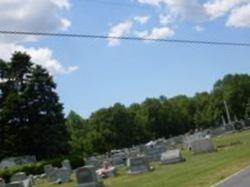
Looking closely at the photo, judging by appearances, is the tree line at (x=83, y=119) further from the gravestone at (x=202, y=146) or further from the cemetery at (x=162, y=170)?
the gravestone at (x=202, y=146)

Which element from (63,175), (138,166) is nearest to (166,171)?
(138,166)

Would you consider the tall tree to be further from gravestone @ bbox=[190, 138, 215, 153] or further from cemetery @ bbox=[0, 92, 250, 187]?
gravestone @ bbox=[190, 138, 215, 153]

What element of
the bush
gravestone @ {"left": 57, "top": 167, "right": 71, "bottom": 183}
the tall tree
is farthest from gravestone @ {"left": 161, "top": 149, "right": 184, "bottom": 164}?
the tall tree

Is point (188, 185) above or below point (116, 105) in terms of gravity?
below

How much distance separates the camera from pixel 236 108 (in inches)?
5502

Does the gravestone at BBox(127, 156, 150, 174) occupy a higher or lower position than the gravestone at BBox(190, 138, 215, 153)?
lower

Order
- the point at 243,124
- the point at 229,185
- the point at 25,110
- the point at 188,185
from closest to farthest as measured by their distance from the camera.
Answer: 1. the point at 229,185
2. the point at 188,185
3. the point at 25,110
4. the point at 243,124

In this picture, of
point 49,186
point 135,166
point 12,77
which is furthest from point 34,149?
point 135,166

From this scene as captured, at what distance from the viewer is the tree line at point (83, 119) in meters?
72.9

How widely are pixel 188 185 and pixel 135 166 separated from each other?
13.9 m

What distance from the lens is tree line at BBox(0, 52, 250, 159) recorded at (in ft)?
239

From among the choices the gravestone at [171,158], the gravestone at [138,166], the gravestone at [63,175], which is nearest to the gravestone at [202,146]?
the gravestone at [171,158]

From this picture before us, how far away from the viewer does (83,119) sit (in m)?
139

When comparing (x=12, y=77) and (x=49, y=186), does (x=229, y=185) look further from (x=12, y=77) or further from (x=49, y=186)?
(x=12, y=77)
